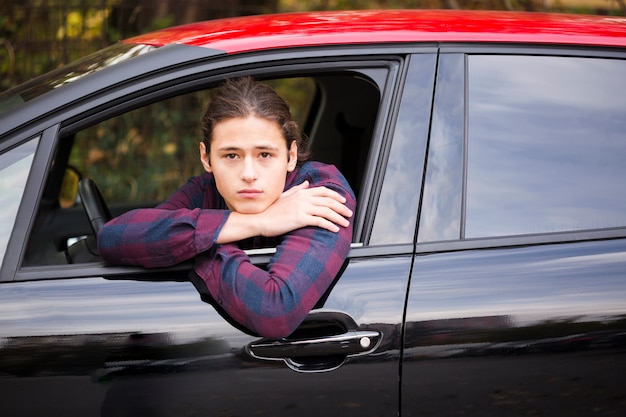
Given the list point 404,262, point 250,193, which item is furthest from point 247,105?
point 404,262

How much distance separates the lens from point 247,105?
226 centimetres

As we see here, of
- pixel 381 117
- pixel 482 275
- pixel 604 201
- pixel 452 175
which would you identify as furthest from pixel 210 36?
pixel 604 201

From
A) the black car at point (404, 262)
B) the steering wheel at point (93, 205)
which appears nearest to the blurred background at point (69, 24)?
the steering wheel at point (93, 205)

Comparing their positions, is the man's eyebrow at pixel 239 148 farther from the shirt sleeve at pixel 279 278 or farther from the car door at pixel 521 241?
the car door at pixel 521 241

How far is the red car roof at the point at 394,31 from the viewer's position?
2260mm

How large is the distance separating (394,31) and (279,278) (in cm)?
74

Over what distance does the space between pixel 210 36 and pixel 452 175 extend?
30.1 inches

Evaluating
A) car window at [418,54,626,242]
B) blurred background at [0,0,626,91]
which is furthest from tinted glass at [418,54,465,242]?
blurred background at [0,0,626,91]

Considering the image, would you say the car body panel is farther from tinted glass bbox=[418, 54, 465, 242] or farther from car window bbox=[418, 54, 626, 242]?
car window bbox=[418, 54, 626, 242]

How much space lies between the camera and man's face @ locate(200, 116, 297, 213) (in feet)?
7.25

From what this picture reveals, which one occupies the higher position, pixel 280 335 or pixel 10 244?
pixel 10 244

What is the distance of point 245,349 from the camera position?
80.0 inches

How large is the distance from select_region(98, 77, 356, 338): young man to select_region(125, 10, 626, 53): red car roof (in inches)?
5.6

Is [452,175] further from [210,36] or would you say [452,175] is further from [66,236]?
[66,236]
